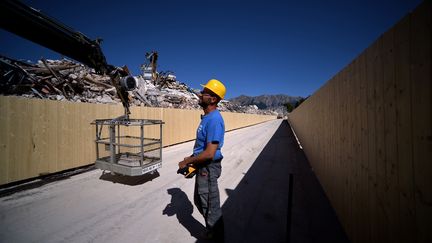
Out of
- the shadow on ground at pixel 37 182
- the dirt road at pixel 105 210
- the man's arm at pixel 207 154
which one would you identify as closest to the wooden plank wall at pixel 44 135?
the shadow on ground at pixel 37 182

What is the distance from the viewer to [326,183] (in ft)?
16.0

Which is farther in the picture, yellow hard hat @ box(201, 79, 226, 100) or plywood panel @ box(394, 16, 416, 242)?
yellow hard hat @ box(201, 79, 226, 100)

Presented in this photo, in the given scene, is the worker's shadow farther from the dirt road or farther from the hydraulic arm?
the hydraulic arm

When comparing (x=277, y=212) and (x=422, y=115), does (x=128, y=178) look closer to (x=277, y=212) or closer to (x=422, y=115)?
(x=277, y=212)

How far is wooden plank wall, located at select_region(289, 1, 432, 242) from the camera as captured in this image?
1.54 meters

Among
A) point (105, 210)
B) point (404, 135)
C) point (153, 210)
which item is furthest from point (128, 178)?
point (404, 135)

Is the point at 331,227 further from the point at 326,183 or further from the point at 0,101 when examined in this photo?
the point at 0,101

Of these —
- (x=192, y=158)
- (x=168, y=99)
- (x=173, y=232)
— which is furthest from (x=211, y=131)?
(x=168, y=99)

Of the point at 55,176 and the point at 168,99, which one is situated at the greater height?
the point at 168,99

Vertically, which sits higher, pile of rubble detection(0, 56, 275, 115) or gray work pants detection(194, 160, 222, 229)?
pile of rubble detection(0, 56, 275, 115)

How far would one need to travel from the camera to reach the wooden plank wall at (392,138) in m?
1.54

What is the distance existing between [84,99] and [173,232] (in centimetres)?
1218

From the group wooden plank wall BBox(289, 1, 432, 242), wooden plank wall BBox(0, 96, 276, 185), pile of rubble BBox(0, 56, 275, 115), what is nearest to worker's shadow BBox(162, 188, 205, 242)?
wooden plank wall BBox(289, 1, 432, 242)

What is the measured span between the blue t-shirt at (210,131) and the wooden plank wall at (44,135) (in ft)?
17.9
